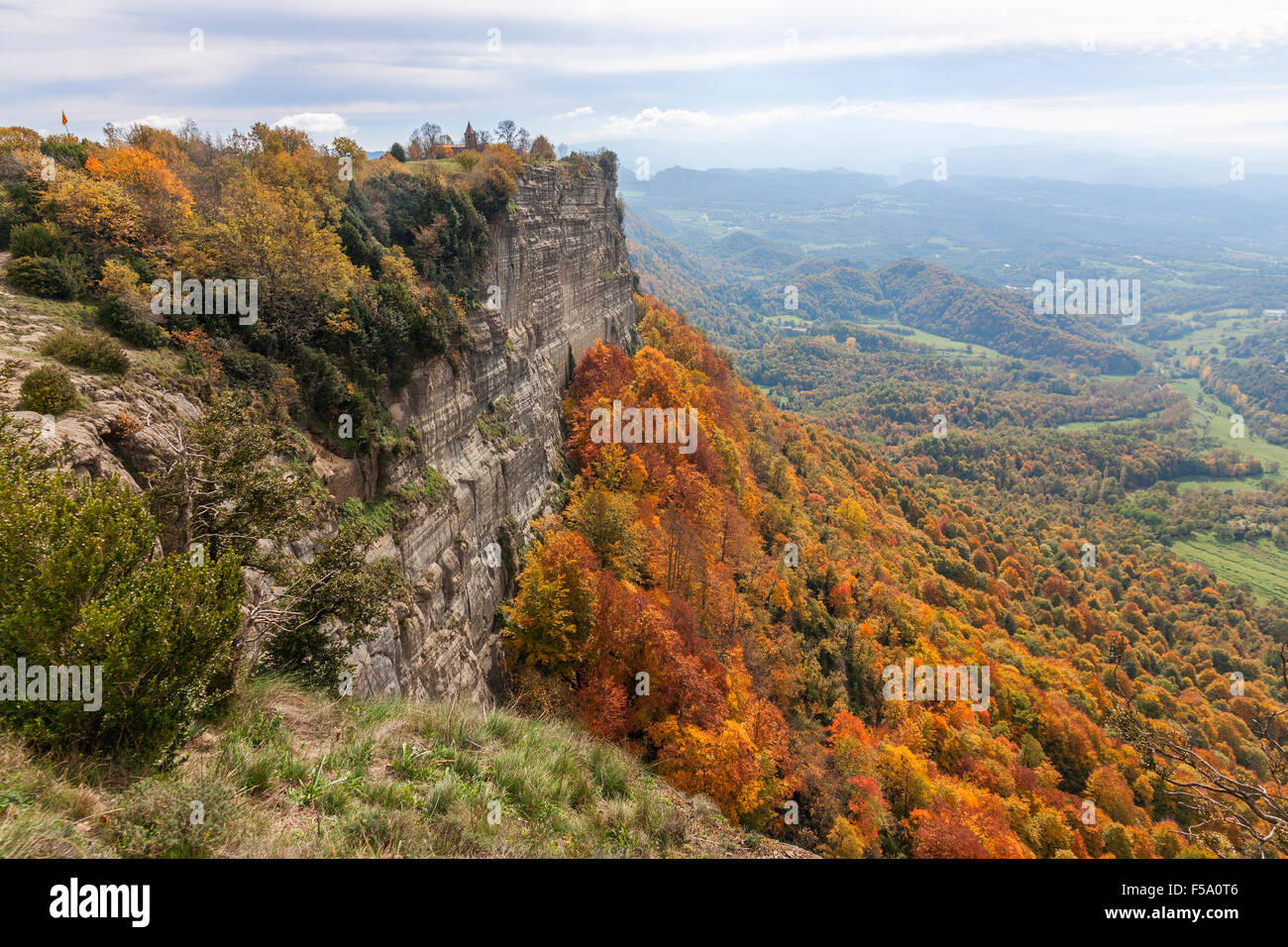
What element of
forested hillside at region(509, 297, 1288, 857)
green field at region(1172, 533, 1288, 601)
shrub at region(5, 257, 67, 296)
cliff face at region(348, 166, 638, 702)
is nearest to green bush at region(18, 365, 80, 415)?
shrub at region(5, 257, 67, 296)

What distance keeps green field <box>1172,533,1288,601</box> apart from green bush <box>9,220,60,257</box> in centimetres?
17904

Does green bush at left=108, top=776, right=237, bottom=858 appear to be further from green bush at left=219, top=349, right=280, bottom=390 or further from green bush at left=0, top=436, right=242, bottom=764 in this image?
green bush at left=219, top=349, right=280, bottom=390

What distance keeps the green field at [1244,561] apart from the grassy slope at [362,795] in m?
169

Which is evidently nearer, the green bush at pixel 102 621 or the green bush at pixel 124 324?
the green bush at pixel 102 621

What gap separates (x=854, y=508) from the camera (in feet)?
208

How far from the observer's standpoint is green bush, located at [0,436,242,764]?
5879 mm

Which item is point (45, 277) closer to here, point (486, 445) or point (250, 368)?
point (250, 368)

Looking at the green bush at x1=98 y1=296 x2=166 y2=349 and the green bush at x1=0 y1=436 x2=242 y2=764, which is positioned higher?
the green bush at x1=98 y1=296 x2=166 y2=349

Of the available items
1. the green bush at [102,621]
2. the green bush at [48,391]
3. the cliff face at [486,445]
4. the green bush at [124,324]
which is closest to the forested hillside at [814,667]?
the cliff face at [486,445]

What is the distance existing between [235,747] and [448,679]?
15.2m

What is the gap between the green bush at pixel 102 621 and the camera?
5879 millimetres

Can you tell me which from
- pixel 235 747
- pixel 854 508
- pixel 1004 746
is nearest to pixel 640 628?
pixel 235 747

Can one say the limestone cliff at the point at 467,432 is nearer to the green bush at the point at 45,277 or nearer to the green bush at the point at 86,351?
the green bush at the point at 86,351

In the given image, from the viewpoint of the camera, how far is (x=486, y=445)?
27.8m
